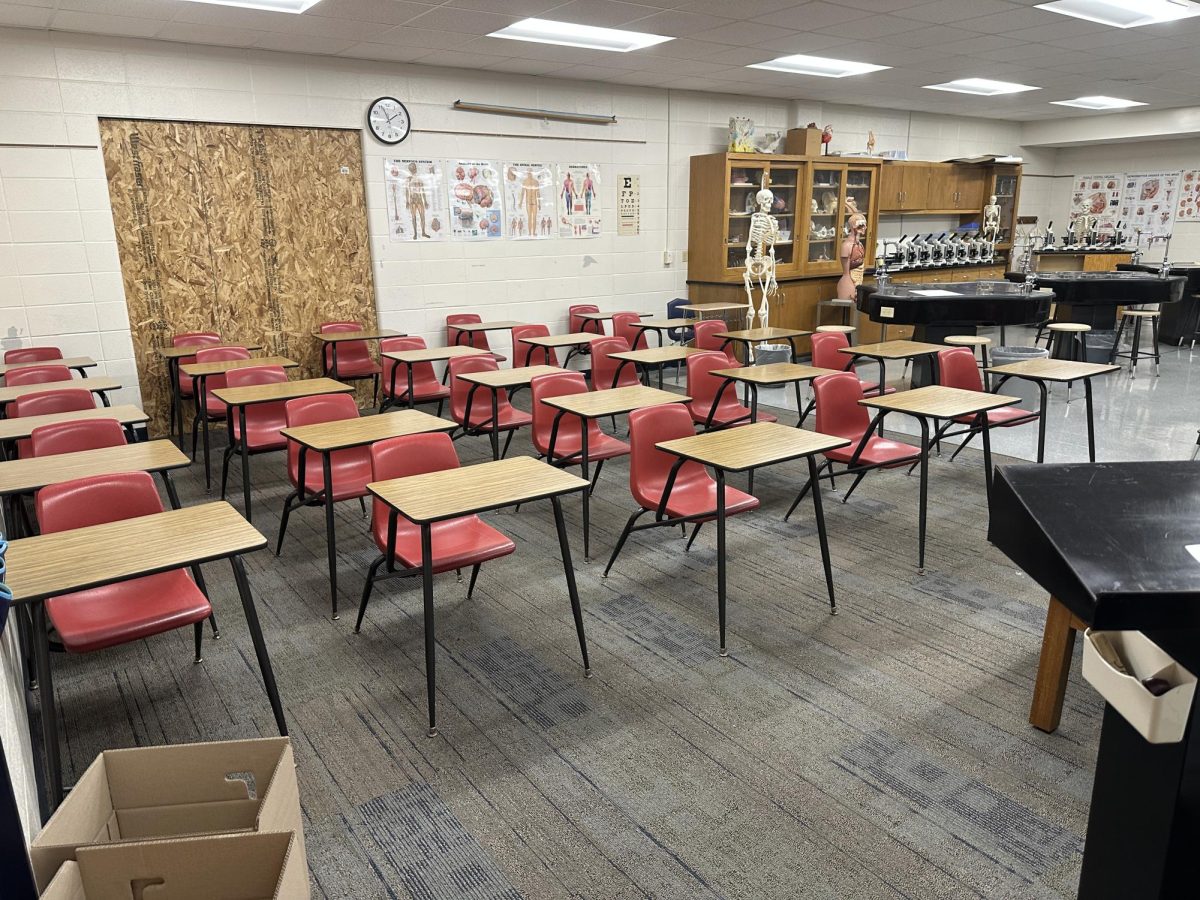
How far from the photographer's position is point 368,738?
8.54 feet

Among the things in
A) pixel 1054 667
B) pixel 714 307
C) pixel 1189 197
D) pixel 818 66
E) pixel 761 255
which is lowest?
pixel 1054 667

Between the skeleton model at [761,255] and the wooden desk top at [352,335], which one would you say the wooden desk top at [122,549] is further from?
the skeleton model at [761,255]

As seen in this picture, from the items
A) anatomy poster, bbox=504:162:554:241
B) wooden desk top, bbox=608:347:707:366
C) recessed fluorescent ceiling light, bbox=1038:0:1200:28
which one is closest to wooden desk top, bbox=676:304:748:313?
anatomy poster, bbox=504:162:554:241

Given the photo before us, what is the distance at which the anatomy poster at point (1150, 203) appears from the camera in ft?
40.8

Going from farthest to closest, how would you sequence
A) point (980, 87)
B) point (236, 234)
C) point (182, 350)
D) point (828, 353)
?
1. point (980, 87)
2. point (236, 234)
3. point (182, 350)
4. point (828, 353)

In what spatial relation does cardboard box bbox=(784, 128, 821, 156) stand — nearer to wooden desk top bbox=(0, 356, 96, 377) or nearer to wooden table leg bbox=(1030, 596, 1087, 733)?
wooden desk top bbox=(0, 356, 96, 377)

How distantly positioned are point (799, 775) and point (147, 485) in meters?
2.27

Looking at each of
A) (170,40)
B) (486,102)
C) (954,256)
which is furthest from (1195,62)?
(170,40)

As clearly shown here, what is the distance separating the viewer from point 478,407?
17.0ft

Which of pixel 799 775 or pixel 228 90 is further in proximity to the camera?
pixel 228 90

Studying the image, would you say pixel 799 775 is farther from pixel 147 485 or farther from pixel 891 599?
pixel 147 485

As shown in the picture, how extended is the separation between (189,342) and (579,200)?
388cm

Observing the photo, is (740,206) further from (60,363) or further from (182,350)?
(60,363)

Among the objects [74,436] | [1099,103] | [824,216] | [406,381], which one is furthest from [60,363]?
[1099,103]
